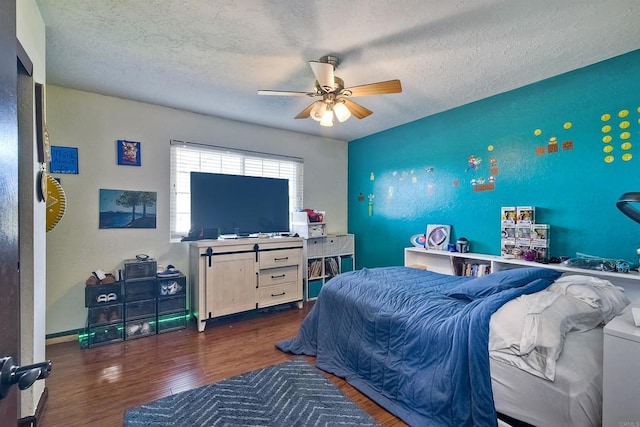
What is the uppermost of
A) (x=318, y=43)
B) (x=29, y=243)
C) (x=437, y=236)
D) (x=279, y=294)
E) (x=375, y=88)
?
(x=318, y=43)

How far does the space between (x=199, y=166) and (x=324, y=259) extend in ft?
6.77

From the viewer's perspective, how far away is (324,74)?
2039 mm

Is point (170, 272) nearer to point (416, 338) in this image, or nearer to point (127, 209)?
point (127, 209)

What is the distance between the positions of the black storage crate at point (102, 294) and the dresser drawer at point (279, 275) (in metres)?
1.42

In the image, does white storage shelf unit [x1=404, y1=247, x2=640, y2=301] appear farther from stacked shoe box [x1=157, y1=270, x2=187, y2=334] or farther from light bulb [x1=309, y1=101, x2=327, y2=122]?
stacked shoe box [x1=157, y1=270, x2=187, y2=334]

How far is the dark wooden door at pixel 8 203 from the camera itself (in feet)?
2.10

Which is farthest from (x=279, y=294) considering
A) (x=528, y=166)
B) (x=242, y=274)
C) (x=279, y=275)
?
(x=528, y=166)

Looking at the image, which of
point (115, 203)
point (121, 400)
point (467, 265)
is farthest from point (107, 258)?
point (467, 265)

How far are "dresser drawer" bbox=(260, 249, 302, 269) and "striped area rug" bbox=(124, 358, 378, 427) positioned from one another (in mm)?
1451

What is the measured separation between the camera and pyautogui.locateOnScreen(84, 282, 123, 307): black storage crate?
2.64 metres

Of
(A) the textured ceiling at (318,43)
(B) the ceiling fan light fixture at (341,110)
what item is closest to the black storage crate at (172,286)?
(A) the textured ceiling at (318,43)

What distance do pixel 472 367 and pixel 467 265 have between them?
1833 millimetres

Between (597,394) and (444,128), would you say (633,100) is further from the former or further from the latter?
(597,394)

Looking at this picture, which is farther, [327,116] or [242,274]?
[242,274]
